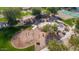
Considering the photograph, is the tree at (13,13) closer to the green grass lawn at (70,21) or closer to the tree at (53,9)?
the tree at (53,9)

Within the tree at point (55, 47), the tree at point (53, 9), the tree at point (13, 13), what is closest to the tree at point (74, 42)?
the tree at point (55, 47)

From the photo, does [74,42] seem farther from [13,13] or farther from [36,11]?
[13,13]

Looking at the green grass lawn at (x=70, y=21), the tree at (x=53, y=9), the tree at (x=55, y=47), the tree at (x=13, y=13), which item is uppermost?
the tree at (x=53, y=9)

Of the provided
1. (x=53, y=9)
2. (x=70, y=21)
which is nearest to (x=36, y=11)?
(x=53, y=9)

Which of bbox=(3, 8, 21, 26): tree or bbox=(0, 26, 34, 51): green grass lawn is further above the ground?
bbox=(3, 8, 21, 26): tree

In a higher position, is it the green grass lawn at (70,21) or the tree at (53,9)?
the tree at (53,9)

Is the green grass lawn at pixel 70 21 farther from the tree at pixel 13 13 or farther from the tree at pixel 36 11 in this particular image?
the tree at pixel 13 13

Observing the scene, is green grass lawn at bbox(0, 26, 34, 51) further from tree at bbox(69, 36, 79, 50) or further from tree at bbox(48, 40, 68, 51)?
tree at bbox(69, 36, 79, 50)

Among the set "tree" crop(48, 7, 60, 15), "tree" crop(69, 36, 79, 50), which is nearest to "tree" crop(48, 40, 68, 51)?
"tree" crop(69, 36, 79, 50)

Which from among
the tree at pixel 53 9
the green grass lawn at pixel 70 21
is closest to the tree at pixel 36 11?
the tree at pixel 53 9
